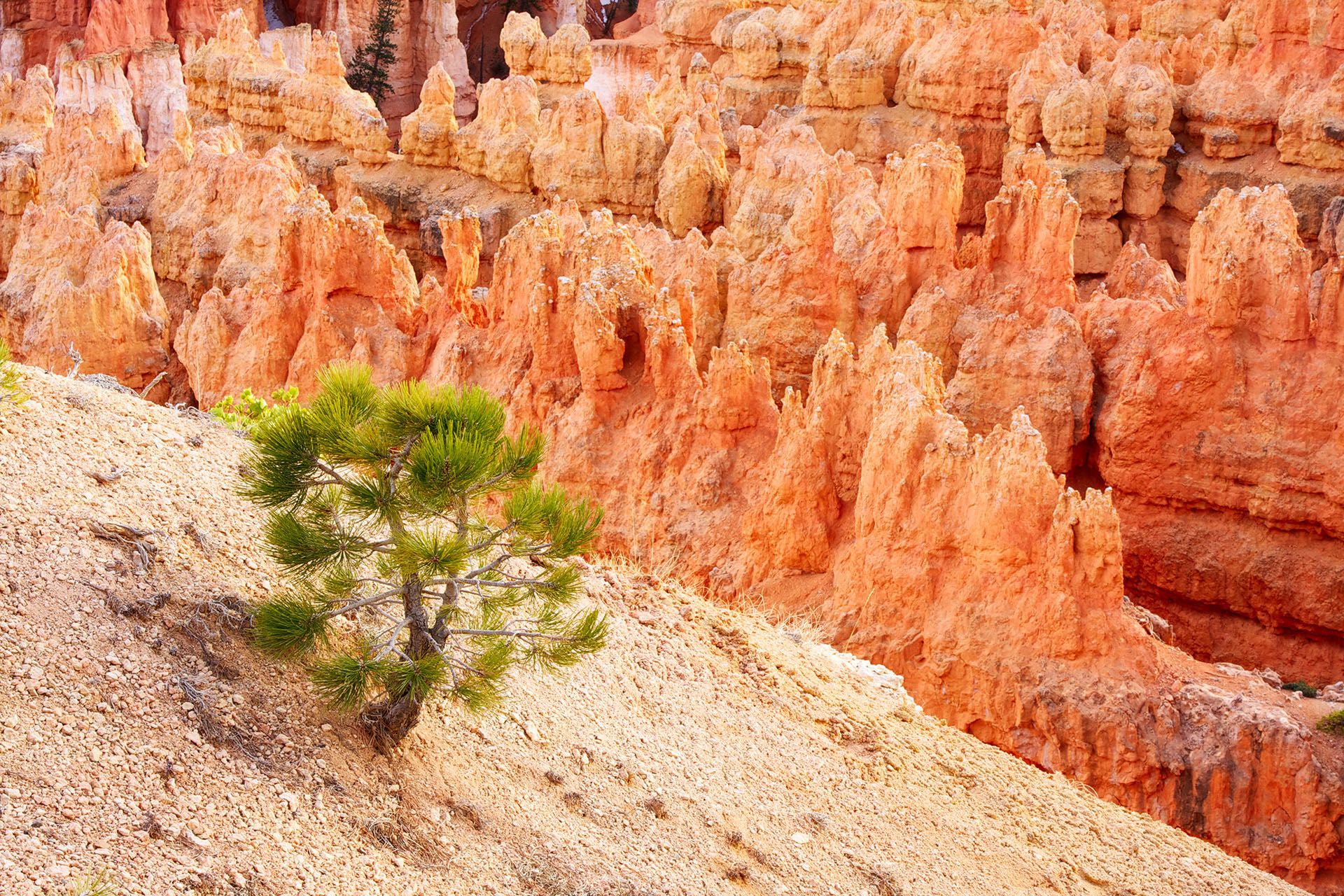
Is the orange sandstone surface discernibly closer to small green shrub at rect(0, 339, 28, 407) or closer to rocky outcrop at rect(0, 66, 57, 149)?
rocky outcrop at rect(0, 66, 57, 149)

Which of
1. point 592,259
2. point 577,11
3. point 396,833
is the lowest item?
point 396,833

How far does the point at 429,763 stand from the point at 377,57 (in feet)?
117

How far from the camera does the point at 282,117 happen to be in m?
30.1

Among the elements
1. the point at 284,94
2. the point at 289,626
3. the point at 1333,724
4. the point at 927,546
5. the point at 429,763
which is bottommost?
the point at 1333,724

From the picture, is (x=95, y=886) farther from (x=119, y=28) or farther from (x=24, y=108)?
(x=119, y=28)

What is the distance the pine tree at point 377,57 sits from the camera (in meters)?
39.6

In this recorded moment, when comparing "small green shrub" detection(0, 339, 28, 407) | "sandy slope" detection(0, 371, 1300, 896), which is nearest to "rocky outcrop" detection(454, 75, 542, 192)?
"sandy slope" detection(0, 371, 1300, 896)

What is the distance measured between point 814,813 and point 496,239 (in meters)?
18.8

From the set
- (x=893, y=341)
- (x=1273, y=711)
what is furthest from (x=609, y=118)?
(x=1273, y=711)

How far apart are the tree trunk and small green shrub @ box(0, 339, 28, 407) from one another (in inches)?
102

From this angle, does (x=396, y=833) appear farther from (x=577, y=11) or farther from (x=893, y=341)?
(x=577, y=11)

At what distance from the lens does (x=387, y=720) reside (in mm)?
6543

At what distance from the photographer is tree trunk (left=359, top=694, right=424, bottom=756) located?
653 centimetres

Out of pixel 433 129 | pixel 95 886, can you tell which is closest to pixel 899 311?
pixel 433 129
